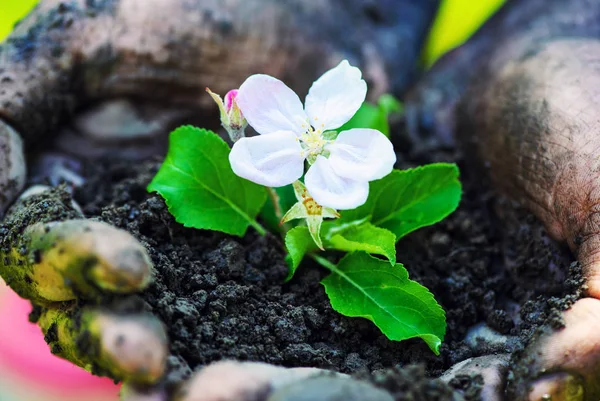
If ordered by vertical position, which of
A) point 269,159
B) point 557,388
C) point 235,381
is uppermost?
point 269,159

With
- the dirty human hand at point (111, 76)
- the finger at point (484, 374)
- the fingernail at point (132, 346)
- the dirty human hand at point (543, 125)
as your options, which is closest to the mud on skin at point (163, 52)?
the dirty human hand at point (111, 76)

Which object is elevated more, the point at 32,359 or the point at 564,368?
the point at 564,368

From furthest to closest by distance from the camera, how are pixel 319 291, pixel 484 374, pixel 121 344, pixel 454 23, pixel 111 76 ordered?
1. pixel 454 23
2. pixel 111 76
3. pixel 319 291
4. pixel 484 374
5. pixel 121 344

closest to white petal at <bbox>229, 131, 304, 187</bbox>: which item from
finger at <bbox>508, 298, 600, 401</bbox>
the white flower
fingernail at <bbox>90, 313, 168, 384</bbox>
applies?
the white flower

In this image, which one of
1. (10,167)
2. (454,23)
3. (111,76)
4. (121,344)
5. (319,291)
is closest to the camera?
(121,344)

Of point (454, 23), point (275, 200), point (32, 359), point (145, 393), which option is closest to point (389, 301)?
point (275, 200)

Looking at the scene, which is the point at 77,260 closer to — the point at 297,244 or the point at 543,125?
the point at 297,244
